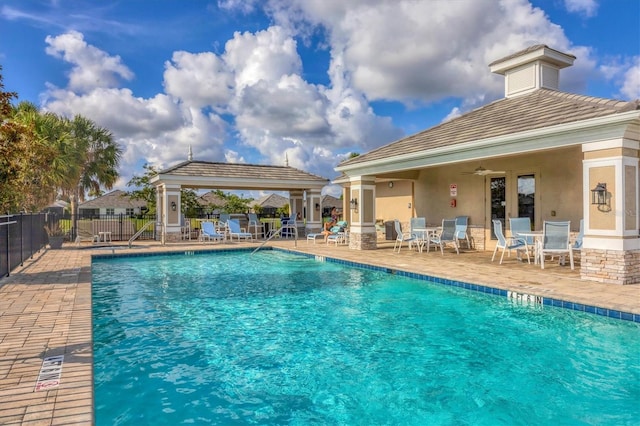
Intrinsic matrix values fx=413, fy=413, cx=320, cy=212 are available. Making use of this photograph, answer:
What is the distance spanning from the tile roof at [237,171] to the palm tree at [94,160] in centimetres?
453

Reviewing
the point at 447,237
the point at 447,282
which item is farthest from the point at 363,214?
the point at 447,282

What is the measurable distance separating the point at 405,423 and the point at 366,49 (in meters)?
14.7

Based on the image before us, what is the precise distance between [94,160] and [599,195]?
21.6 meters

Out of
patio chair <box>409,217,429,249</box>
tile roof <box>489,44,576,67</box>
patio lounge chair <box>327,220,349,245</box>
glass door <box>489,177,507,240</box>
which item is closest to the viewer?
glass door <box>489,177,507,240</box>

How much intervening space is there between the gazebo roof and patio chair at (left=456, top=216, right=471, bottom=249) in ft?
31.9

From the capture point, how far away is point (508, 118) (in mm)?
10969

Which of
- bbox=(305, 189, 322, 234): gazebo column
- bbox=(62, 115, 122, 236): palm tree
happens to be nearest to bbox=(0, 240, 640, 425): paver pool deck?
bbox=(305, 189, 322, 234): gazebo column

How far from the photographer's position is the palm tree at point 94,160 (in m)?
20.5

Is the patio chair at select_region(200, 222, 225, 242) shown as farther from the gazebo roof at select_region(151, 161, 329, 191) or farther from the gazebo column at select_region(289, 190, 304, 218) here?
the gazebo column at select_region(289, 190, 304, 218)

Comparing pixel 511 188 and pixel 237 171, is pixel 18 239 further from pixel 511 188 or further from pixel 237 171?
pixel 511 188

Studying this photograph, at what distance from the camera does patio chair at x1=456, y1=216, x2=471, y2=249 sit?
13.1m

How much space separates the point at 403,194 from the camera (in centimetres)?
1770

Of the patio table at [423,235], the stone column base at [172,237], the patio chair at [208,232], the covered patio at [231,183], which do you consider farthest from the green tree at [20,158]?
the patio table at [423,235]

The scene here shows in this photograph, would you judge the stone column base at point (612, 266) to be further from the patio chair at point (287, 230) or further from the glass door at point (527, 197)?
the patio chair at point (287, 230)
